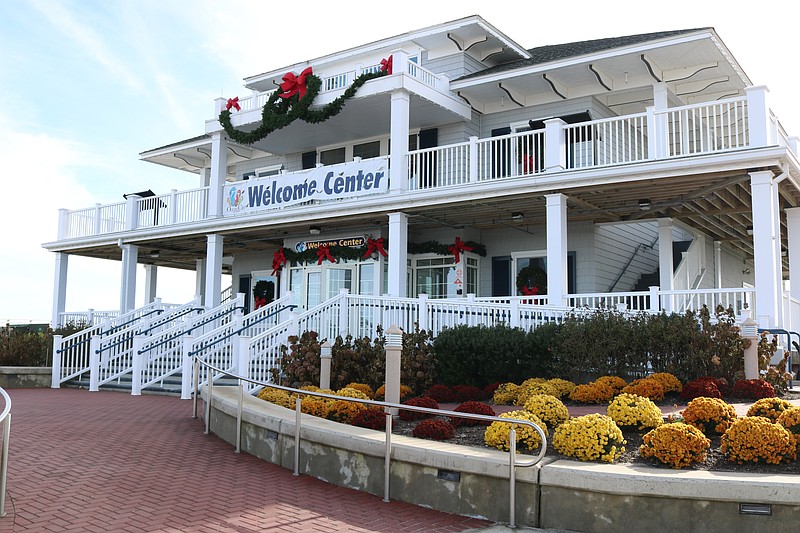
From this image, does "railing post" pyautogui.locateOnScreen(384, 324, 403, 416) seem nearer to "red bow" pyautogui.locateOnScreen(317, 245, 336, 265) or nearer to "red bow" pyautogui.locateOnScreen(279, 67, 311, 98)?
"red bow" pyautogui.locateOnScreen(279, 67, 311, 98)

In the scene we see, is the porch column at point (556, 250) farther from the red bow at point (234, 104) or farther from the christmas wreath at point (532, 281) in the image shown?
the red bow at point (234, 104)

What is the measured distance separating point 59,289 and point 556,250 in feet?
66.2

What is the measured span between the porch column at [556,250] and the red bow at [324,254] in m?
7.98

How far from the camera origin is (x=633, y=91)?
19.1 meters

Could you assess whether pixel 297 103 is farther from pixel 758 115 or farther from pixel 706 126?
pixel 758 115

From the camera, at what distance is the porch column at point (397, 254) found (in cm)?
1810

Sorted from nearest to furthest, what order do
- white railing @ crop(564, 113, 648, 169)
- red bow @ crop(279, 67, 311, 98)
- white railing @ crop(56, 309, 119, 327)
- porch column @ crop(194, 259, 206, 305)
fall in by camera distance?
white railing @ crop(564, 113, 648, 169)
red bow @ crop(279, 67, 311, 98)
white railing @ crop(56, 309, 119, 327)
porch column @ crop(194, 259, 206, 305)

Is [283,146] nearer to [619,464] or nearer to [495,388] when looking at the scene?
[495,388]

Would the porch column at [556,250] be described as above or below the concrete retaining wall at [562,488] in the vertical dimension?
above

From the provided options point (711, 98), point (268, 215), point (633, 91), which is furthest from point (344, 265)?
point (711, 98)

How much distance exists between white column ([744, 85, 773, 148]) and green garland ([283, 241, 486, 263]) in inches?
327

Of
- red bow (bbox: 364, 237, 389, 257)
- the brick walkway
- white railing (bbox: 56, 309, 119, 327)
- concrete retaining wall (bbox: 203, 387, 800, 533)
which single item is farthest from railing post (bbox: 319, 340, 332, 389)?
white railing (bbox: 56, 309, 119, 327)

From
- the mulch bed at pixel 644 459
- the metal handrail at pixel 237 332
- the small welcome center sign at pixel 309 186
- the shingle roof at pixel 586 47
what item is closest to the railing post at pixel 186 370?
the metal handrail at pixel 237 332

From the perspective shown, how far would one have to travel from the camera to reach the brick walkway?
5.94 meters
